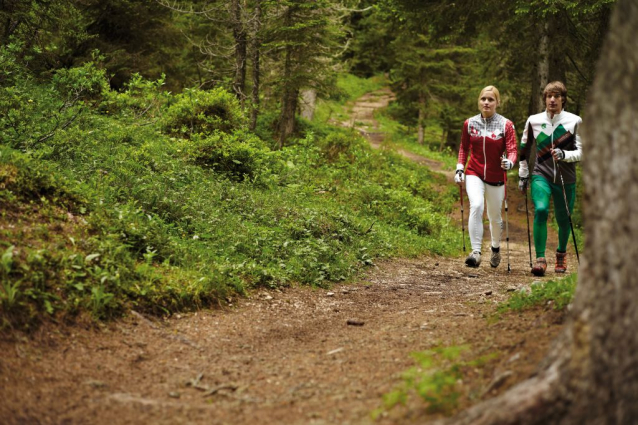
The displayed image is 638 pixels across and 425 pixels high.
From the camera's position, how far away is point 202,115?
11.8 meters

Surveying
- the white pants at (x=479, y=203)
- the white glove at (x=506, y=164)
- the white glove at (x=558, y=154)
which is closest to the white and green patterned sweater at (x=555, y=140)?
the white glove at (x=558, y=154)

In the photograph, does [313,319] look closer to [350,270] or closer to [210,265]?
[210,265]

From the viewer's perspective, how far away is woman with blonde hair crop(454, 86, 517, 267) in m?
8.48

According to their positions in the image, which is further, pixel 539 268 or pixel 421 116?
pixel 421 116

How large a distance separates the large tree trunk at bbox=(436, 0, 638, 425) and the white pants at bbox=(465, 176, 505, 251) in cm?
601

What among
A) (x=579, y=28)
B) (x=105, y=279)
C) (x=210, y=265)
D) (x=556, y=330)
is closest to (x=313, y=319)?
(x=210, y=265)

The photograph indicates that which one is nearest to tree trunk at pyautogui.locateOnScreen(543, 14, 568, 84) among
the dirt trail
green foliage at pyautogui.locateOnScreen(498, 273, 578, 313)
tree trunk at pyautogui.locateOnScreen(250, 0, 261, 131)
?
tree trunk at pyautogui.locateOnScreen(250, 0, 261, 131)

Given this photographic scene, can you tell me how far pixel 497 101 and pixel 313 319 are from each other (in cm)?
490

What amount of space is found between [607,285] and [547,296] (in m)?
2.42

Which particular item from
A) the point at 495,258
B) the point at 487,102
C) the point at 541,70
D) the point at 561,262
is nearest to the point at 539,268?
the point at 561,262

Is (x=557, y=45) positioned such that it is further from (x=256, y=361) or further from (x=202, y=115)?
(x=256, y=361)

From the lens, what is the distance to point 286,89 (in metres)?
17.8

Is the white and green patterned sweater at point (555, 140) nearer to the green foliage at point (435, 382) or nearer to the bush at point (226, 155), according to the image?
the green foliage at point (435, 382)

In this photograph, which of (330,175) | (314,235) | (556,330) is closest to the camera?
(556,330)
